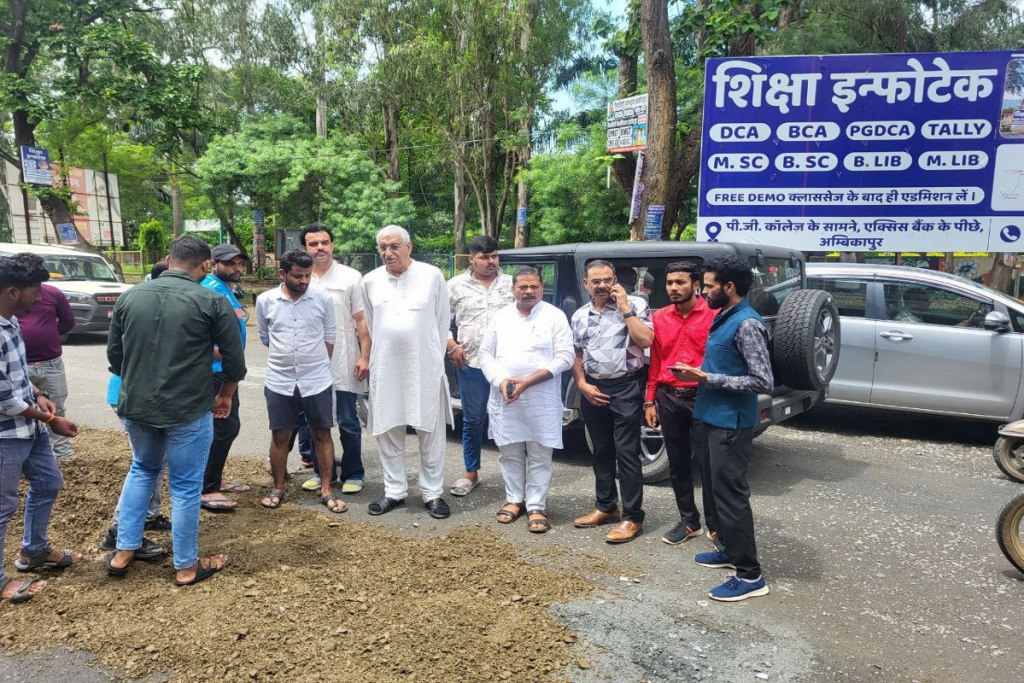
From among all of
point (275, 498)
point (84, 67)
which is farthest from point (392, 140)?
point (275, 498)

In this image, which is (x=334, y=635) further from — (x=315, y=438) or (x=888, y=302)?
(x=888, y=302)

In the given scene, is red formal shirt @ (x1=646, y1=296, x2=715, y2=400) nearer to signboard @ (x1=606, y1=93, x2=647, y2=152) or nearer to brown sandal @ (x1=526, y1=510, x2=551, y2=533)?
brown sandal @ (x1=526, y1=510, x2=551, y2=533)

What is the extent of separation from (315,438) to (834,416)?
5.83 m

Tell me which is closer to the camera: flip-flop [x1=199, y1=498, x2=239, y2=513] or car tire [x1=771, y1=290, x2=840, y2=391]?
car tire [x1=771, y1=290, x2=840, y2=391]

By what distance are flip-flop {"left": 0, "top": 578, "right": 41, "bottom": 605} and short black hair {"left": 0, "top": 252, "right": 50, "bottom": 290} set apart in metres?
1.45

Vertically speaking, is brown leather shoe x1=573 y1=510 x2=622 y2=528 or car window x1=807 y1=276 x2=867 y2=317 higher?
car window x1=807 y1=276 x2=867 y2=317

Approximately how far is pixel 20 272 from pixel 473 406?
2956 mm

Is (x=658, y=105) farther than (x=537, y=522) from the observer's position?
Yes

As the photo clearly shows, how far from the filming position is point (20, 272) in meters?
3.44

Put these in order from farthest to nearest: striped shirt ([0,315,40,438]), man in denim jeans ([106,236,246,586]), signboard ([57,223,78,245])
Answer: signboard ([57,223,78,245])
man in denim jeans ([106,236,246,586])
striped shirt ([0,315,40,438])

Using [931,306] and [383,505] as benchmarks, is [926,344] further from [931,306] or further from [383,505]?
[383,505]

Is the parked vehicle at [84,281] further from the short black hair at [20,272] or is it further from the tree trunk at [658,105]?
the short black hair at [20,272]

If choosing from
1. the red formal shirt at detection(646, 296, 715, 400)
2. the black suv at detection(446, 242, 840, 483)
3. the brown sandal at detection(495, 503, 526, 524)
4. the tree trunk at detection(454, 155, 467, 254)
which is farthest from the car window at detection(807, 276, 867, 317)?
the tree trunk at detection(454, 155, 467, 254)

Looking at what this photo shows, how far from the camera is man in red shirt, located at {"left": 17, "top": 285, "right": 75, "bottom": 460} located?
16.3ft
